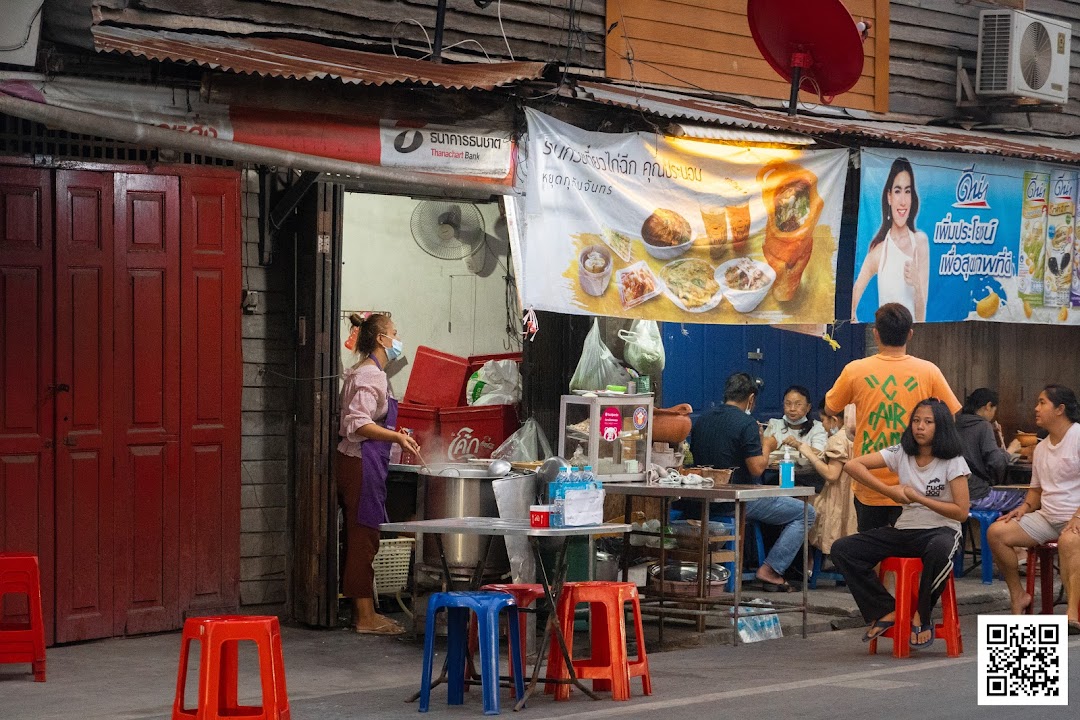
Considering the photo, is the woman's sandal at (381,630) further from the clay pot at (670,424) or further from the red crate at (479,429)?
the clay pot at (670,424)

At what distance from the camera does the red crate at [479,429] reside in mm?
11406

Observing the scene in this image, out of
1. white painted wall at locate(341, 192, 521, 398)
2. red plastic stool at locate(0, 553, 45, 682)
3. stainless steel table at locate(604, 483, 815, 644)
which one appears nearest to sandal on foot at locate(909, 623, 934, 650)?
stainless steel table at locate(604, 483, 815, 644)

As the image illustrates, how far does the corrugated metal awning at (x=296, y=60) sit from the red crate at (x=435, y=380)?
2593 mm

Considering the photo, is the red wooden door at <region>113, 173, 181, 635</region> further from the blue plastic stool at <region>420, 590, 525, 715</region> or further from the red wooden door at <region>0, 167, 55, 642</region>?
the blue plastic stool at <region>420, 590, 525, 715</region>

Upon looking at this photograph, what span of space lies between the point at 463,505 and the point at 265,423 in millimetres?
1705

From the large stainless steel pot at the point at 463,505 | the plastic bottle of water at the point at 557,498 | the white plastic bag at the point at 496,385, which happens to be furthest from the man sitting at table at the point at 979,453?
the plastic bottle of water at the point at 557,498

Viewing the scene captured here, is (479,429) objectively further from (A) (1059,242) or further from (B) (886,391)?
(A) (1059,242)

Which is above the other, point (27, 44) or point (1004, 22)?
point (1004, 22)

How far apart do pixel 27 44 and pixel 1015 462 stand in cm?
929

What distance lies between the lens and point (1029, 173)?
42.0 feet

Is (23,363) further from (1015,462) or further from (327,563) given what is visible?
(1015,462)

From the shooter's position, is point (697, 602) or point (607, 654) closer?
point (607, 654)

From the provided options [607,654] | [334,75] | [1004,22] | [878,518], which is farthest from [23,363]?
[1004,22]

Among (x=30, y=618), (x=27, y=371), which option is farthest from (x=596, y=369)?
(x=30, y=618)
